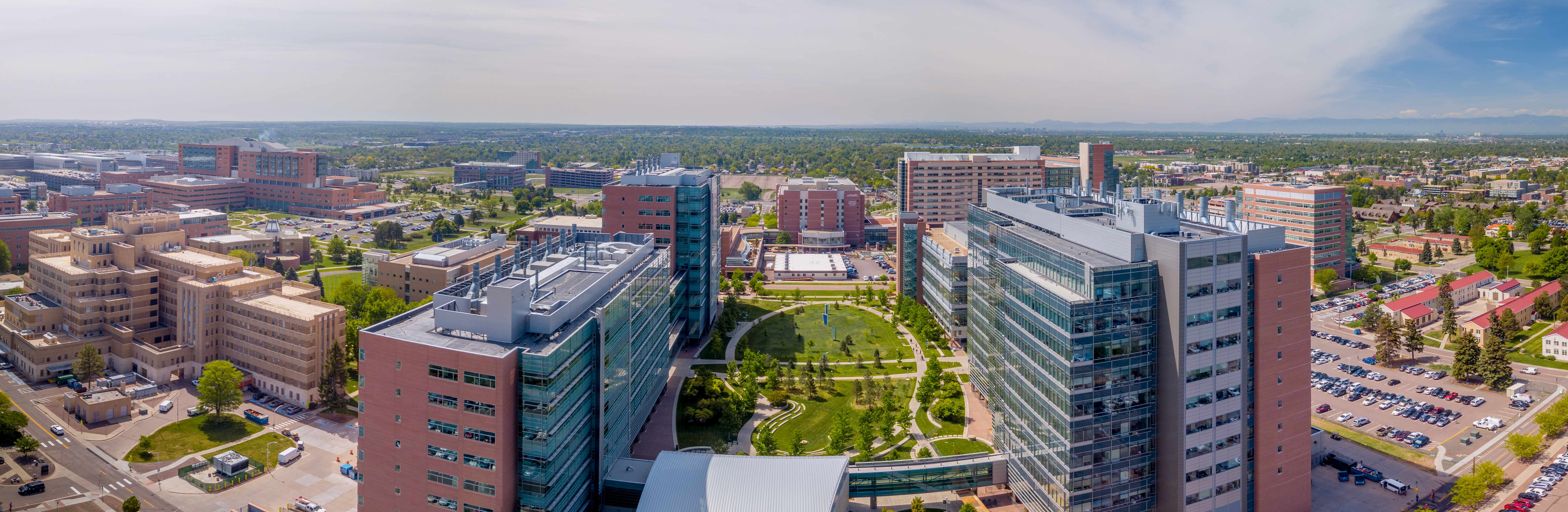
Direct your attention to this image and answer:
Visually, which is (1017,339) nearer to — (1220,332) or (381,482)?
(1220,332)

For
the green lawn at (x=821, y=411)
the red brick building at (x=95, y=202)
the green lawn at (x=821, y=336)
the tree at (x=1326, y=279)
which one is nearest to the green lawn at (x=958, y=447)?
the green lawn at (x=821, y=411)

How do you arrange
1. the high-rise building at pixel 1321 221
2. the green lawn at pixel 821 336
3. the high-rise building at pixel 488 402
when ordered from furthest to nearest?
the high-rise building at pixel 1321 221 < the green lawn at pixel 821 336 < the high-rise building at pixel 488 402

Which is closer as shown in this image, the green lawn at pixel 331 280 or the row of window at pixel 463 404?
the row of window at pixel 463 404

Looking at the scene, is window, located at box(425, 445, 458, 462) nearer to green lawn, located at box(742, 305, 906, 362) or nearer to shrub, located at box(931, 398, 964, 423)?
shrub, located at box(931, 398, 964, 423)

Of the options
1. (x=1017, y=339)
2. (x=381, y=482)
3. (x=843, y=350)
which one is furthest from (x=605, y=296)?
(x=843, y=350)

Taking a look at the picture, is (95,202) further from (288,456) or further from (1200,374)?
(1200,374)

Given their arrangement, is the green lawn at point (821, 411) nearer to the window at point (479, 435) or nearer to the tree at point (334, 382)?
the window at point (479, 435)

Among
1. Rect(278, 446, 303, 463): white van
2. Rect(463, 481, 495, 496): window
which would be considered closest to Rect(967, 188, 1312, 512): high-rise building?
Rect(463, 481, 495, 496): window
